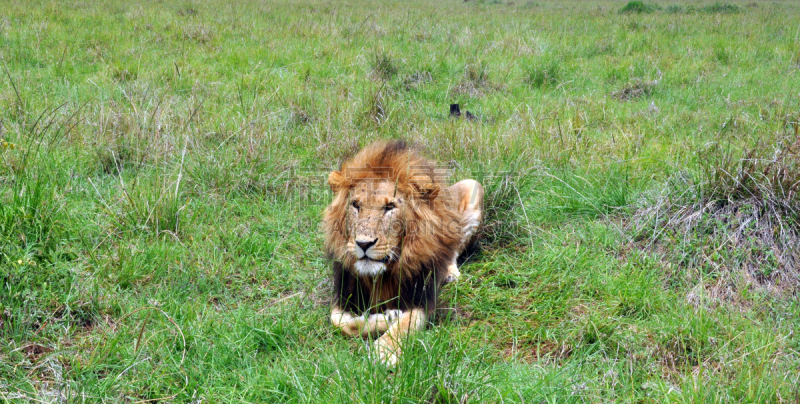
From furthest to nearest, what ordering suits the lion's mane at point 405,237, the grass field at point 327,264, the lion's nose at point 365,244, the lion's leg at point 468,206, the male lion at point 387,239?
1. the lion's leg at point 468,206
2. the lion's mane at point 405,237
3. the male lion at point 387,239
4. the lion's nose at point 365,244
5. the grass field at point 327,264

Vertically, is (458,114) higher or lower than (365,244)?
lower

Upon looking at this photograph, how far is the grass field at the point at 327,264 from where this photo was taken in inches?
95.3

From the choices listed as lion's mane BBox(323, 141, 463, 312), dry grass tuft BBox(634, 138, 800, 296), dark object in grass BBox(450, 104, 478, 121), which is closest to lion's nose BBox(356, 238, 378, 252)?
lion's mane BBox(323, 141, 463, 312)

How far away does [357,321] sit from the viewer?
2770 mm

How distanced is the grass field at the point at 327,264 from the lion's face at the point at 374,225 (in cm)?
39

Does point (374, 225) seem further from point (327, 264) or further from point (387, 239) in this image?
point (327, 264)

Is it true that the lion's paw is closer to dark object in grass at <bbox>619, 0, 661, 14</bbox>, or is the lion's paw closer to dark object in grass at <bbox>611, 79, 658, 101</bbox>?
dark object in grass at <bbox>611, 79, 658, 101</bbox>

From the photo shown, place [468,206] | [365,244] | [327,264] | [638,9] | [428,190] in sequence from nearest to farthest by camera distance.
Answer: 1. [365,244]
2. [428,190]
3. [327,264]
4. [468,206]
5. [638,9]

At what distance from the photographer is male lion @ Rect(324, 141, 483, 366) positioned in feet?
8.87

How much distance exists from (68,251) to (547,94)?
563cm

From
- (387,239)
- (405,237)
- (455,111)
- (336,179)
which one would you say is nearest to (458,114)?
(455,111)

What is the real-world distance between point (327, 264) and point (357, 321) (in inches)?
33.4

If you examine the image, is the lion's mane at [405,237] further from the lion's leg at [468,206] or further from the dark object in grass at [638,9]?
the dark object in grass at [638,9]

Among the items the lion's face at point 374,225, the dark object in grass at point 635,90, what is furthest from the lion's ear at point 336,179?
the dark object in grass at point 635,90
